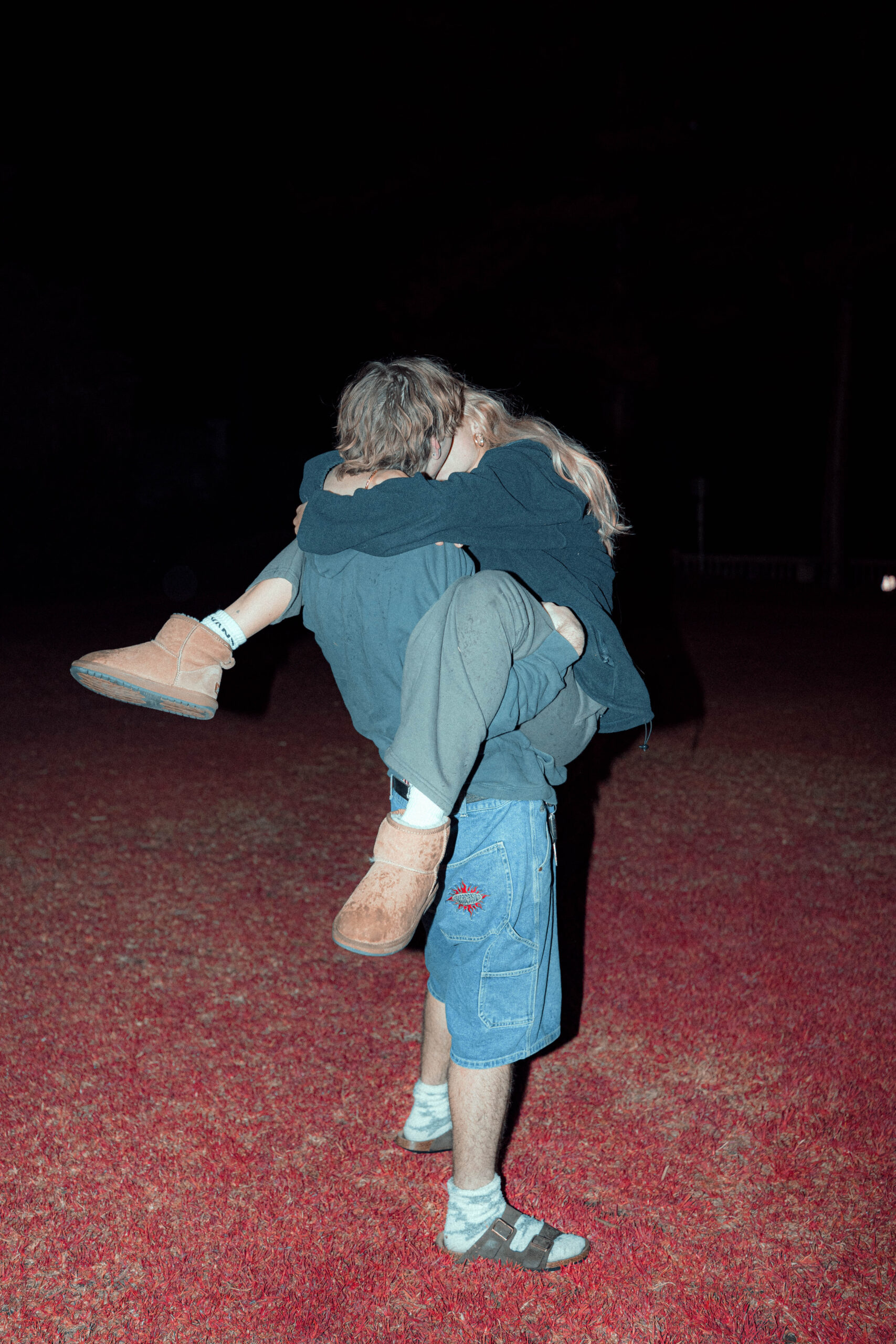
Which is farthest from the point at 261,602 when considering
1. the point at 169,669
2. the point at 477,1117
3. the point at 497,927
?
the point at 477,1117

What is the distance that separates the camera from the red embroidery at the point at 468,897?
2.08 meters

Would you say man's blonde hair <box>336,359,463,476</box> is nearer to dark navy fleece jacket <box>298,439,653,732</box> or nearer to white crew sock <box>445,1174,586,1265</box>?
dark navy fleece jacket <box>298,439,653,732</box>

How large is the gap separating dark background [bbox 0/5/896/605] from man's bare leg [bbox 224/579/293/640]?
1.78 metres

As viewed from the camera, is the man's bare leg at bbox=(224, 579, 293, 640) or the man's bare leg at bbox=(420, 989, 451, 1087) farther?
the man's bare leg at bbox=(420, 989, 451, 1087)

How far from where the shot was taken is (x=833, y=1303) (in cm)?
213

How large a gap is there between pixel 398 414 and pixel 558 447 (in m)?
0.40

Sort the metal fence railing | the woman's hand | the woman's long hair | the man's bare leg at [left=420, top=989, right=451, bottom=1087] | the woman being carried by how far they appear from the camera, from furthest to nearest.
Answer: the metal fence railing < the man's bare leg at [left=420, top=989, right=451, bottom=1087] < the woman's long hair < the woman's hand < the woman being carried

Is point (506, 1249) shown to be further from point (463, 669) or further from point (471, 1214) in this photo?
point (463, 669)

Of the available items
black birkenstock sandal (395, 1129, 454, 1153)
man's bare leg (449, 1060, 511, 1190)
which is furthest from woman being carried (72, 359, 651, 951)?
black birkenstock sandal (395, 1129, 454, 1153)

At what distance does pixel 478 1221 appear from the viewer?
86.5 inches

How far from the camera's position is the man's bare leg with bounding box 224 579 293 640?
227 centimetres

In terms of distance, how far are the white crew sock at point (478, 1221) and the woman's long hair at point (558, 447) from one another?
1.44 meters

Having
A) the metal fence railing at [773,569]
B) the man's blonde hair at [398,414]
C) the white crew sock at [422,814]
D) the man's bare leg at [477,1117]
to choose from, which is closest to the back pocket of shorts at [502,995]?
the man's bare leg at [477,1117]

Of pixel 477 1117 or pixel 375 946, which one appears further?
pixel 477 1117
